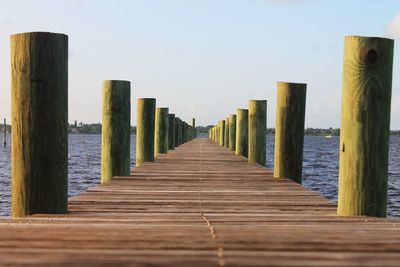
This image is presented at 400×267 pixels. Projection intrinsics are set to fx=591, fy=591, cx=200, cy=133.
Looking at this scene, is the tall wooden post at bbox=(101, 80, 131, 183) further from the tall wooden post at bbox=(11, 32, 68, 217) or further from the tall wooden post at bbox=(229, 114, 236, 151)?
the tall wooden post at bbox=(229, 114, 236, 151)

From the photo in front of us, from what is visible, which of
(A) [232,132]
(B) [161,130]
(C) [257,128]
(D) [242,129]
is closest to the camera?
(C) [257,128]

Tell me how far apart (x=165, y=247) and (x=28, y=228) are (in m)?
0.99

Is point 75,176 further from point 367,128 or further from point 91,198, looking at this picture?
point 367,128

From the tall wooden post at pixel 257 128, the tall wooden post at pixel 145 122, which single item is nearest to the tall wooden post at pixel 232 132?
the tall wooden post at pixel 257 128

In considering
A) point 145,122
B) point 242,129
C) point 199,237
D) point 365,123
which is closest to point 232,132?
point 242,129

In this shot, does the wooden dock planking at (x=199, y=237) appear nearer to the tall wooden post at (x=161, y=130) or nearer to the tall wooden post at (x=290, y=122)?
the tall wooden post at (x=290, y=122)

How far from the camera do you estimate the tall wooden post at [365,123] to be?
4191mm

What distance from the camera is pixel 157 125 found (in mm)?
14594

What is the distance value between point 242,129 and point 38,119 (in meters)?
10.7

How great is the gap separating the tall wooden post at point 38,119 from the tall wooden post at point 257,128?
24.6 feet

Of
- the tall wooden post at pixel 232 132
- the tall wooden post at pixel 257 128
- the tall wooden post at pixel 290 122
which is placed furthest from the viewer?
the tall wooden post at pixel 232 132

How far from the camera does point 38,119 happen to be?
4.13 meters

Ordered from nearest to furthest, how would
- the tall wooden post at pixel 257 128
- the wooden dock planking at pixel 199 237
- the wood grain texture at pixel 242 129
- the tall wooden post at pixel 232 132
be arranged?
1. the wooden dock planking at pixel 199 237
2. the tall wooden post at pixel 257 128
3. the wood grain texture at pixel 242 129
4. the tall wooden post at pixel 232 132

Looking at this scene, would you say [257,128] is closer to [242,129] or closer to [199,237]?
[242,129]
